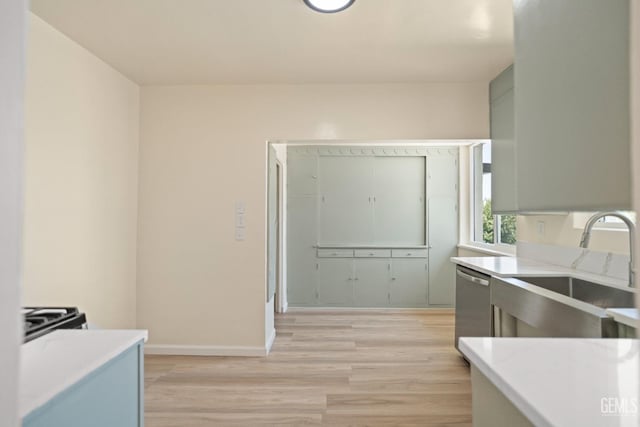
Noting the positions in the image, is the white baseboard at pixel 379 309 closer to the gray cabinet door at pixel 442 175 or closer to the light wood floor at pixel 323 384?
the light wood floor at pixel 323 384

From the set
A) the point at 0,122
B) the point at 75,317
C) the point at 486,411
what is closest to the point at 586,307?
the point at 486,411

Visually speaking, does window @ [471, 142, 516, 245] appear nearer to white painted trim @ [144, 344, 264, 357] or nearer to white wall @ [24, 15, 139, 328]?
white painted trim @ [144, 344, 264, 357]

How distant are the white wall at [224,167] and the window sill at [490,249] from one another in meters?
1.35

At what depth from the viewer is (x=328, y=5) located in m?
2.30

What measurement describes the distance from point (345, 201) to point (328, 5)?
349 centimetres

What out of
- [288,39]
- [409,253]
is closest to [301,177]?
[409,253]

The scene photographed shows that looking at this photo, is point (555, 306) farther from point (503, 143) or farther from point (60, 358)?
point (60, 358)

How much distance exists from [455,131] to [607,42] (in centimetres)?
309

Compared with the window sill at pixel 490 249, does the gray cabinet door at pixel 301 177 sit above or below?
above

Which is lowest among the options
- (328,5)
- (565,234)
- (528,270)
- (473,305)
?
(473,305)

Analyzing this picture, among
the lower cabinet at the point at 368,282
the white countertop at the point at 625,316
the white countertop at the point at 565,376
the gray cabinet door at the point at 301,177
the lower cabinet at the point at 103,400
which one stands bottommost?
the lower cabinet at the point at 368,282

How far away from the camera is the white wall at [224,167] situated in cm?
378

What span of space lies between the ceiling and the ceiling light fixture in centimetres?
8

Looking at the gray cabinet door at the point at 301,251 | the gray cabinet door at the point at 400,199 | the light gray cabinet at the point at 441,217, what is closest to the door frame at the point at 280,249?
the gray cabinet door at the point at 301,251
